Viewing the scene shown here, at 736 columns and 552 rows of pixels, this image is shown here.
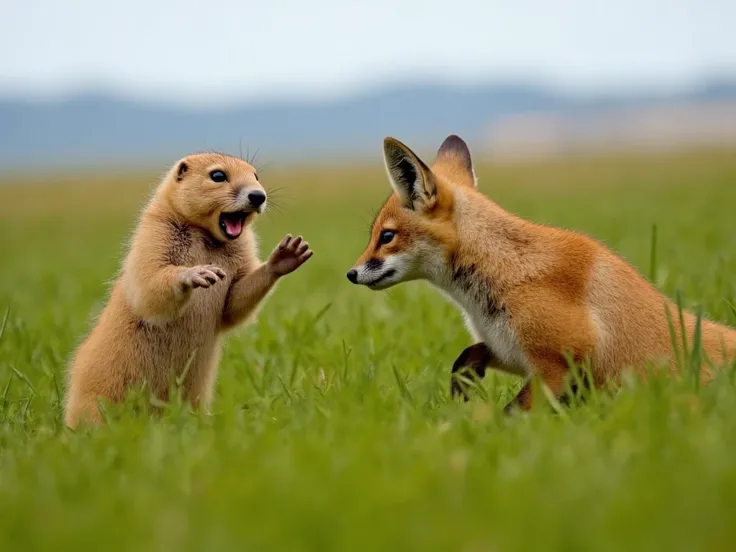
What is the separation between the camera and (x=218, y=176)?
6.16 metres

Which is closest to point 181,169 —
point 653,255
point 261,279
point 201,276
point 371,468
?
point 261,279

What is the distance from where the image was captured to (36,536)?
303 cm

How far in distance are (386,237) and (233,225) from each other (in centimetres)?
94

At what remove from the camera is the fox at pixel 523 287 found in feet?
16.8

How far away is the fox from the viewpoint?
5.13 metres

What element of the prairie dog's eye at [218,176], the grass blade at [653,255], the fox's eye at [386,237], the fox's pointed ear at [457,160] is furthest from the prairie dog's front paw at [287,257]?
the grass blade at [653,255]

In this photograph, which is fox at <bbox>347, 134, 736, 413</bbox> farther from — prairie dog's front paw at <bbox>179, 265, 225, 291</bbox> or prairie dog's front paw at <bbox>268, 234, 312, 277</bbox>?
prairie dog's front paw at <bbox>179, 265, 225, 291</bbox>

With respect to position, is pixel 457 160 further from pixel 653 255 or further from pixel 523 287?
pixel 523 287

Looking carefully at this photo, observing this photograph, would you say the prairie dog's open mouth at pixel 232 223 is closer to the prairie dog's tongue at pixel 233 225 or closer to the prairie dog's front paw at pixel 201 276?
the prairie dog's tongue at pixel 233 225

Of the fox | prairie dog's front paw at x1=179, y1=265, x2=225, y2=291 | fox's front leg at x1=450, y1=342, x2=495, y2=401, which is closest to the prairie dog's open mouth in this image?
prairie dog's front paw at x1=179, y1=265, x2=225, y2=291

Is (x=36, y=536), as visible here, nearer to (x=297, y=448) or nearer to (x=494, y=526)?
(x=297, y=448)

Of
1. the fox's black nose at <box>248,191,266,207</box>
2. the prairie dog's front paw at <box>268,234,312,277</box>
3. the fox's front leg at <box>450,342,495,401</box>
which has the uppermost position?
the fox's black nose at <box>248,191,266,207</box>

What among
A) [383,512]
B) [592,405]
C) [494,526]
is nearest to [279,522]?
[383,512]

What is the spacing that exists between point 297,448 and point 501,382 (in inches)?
116
